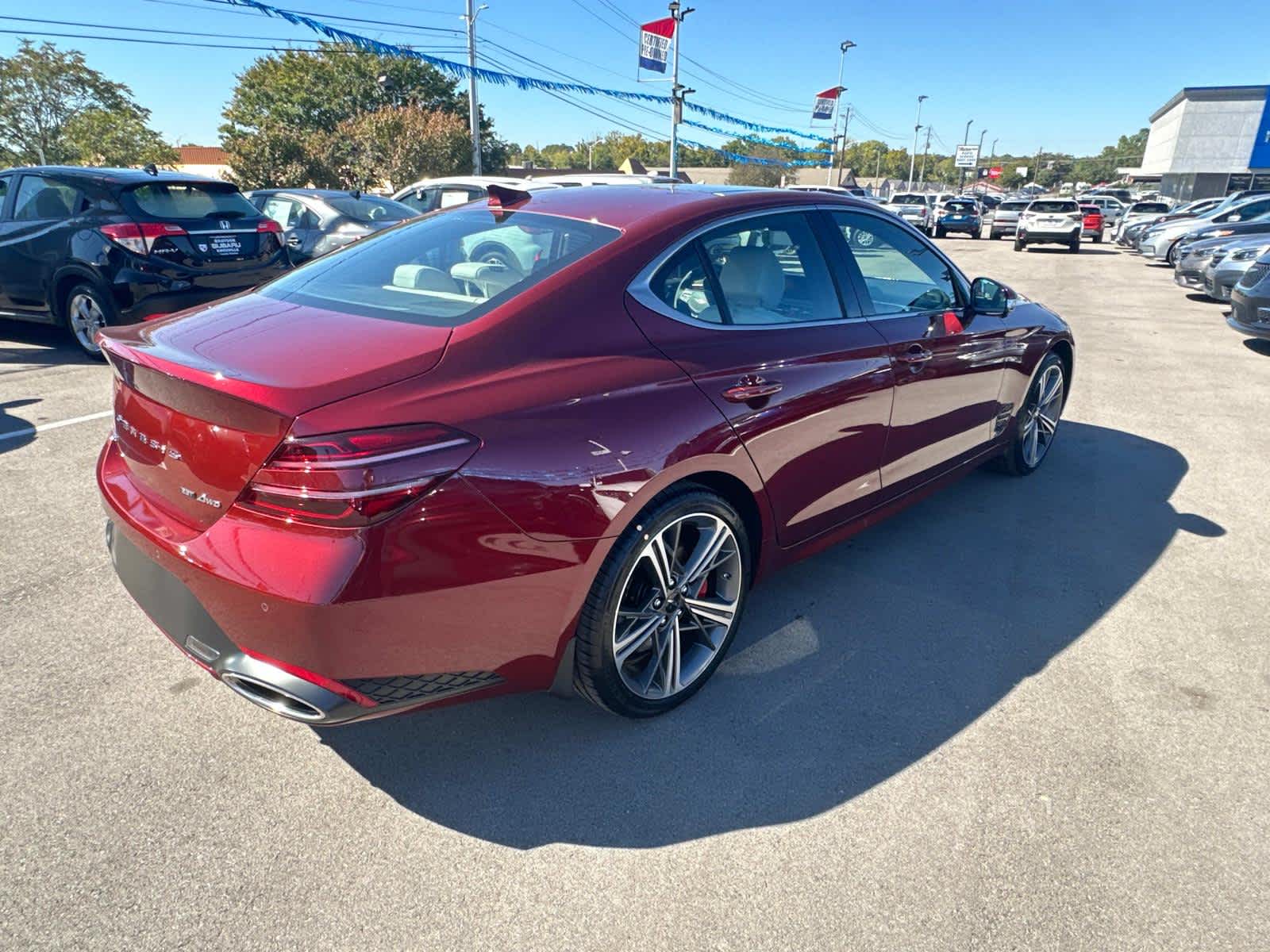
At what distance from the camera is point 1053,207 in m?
25.0

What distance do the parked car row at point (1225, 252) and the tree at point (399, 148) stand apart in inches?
1101

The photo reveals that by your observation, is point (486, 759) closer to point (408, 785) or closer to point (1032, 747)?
point (408, 785)

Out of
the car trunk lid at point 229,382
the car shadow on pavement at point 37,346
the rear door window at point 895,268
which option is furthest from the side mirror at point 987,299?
the car shadow on pavement at point 37,346

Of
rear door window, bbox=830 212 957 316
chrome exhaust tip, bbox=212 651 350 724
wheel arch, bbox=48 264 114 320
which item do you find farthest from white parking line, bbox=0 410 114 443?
rear door window, bbox=830 212 957 316

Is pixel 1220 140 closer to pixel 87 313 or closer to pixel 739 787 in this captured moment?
pixel 87 313

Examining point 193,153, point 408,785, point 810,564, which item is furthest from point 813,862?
point 193,153

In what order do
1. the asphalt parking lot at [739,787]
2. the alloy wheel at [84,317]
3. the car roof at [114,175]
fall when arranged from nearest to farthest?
the asphalt parking lot at [739,787]
the car roof at [114,175]
the alloy wheel at [84,317]

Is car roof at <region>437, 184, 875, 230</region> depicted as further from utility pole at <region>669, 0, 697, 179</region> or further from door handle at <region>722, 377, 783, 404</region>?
utility pole at <region>669, 0, 697, 179</region>

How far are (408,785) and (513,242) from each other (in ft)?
5.72

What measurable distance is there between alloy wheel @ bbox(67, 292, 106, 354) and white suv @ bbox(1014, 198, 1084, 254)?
25.5 m

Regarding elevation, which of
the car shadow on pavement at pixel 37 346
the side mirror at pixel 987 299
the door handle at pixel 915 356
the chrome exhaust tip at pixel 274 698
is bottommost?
the car shadow on pavement at pixel 37 346

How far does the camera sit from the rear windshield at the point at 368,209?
10.3m

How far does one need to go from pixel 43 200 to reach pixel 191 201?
1321 millimetres

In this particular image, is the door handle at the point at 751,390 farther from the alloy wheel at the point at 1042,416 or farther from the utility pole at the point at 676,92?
the utility pole at the point at 676,92
